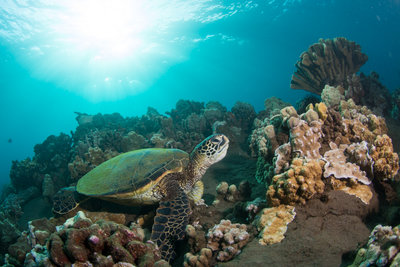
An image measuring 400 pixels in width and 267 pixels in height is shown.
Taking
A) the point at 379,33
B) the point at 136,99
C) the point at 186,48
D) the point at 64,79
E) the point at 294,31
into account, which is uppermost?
the point at 136,99

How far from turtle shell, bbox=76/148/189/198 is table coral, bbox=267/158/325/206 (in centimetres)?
228

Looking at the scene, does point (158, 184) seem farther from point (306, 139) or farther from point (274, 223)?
point (306, 139)

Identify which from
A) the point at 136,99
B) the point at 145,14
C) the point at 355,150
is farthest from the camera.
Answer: the point at 136,99

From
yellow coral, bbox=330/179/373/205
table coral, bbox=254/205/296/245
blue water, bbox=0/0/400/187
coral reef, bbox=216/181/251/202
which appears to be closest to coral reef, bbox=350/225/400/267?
table coral, bbox=254/205/296/245

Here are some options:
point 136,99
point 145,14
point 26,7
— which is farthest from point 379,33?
point 136,99

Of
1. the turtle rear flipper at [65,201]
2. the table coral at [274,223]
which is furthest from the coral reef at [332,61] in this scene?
the turtle rear flipper at [65,201]

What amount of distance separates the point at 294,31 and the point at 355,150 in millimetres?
44272

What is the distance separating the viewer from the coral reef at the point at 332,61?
320 inches

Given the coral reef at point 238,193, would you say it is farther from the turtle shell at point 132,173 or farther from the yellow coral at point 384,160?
the yellow coral at point 384,160

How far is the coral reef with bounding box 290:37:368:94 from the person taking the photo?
814 centimetres

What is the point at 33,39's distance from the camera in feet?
91.4

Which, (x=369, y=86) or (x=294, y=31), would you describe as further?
(x=294, y=31)

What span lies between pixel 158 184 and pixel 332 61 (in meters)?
8.94

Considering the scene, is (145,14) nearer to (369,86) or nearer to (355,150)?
(369,86)
